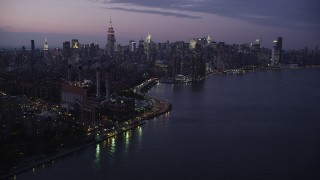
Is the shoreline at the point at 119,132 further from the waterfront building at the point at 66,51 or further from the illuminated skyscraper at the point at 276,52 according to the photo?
the illuminated skyscraper at the point at 276,52

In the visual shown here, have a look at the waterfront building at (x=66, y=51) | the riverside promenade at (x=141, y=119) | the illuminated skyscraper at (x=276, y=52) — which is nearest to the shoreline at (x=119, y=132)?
the riverside promenade at (x=141, y=119)

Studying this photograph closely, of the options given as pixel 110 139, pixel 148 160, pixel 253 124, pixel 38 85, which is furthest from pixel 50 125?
pixel 38 85

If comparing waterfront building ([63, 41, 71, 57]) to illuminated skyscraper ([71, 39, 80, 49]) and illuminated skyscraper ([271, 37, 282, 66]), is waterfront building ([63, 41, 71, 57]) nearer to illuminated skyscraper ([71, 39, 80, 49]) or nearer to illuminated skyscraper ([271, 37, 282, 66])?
illuminated skyscraper ([71, 39, 80, 49])

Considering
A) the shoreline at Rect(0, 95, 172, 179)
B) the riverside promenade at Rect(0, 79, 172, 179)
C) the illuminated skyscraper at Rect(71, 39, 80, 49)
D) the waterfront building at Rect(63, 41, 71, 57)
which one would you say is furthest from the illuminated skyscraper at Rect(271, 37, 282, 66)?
the shoreline at Rect(0, 95, 172, 179)

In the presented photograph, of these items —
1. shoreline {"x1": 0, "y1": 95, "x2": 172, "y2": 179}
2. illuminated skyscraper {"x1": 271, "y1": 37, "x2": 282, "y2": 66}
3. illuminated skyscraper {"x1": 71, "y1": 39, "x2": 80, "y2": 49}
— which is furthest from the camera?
illuminated skyscraper {"x1": 271, "y1": 37, "x2": 282, "y2": 66}

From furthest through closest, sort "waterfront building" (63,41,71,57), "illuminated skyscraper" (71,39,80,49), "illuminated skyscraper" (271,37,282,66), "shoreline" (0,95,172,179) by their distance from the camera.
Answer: "illuminated skyscraper" (271,37,282,66) → "illuminated skyscraper" (71,39,80,49) → "waterfront building" (63,41,71,57) → "shoreline" (0,95,172,179)

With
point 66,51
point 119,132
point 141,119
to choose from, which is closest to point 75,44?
point 66,51

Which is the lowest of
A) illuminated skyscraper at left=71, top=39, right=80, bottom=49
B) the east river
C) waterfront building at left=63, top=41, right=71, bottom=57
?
the east river

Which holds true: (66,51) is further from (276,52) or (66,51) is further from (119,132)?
(119,132)
